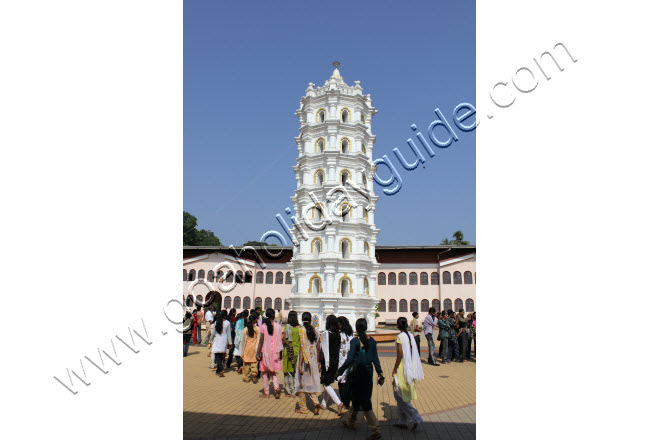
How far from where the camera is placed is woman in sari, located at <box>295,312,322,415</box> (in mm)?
7387

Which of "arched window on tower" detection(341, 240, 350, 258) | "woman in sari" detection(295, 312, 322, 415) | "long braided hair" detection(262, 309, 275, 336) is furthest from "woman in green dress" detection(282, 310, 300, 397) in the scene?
"arched window on tower" detection(341, 240, 350, 258)

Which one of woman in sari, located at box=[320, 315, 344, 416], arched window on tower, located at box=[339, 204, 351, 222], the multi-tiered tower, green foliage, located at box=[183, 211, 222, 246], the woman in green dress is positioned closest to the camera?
woman in sari, located at box=[320, 315, 344, 416]

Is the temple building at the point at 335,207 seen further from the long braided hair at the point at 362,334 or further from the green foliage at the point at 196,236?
the green foliage at the point at 196,236

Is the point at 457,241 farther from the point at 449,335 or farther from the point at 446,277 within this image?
the point at 449,335

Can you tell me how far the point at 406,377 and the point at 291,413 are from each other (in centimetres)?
252

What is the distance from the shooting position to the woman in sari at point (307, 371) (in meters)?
7.39

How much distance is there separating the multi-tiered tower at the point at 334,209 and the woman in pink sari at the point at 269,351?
13.8m

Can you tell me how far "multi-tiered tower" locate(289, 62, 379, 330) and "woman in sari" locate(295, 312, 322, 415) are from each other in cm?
1499

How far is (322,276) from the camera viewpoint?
23.2 meters

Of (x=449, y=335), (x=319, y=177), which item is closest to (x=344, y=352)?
(x=449, y=335)

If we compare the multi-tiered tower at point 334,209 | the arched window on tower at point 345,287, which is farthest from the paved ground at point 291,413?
the arched window on tower at point 345,287

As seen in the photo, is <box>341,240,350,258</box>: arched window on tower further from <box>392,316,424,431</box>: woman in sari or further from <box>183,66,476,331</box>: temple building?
<box>392,316,424,431</box>: woman in sari
